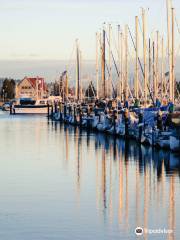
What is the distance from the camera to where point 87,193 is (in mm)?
30203

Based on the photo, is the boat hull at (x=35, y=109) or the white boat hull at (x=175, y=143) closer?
the white boat hull at (x=175, y=143)

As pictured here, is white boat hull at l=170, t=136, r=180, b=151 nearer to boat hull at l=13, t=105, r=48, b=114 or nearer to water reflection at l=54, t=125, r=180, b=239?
water reflection at l=54, t=125, r=180, b=239

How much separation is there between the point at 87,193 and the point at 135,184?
3.47m

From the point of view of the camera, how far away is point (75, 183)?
1324 inches

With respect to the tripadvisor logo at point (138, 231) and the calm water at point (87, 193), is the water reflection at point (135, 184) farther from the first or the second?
the tripadvisor logo at point (138, 231)

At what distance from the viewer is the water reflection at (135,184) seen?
24.6 metres

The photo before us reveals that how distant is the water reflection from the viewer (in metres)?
24.6

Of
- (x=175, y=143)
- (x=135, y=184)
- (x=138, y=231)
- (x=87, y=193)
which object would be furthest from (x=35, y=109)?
(x=138, y=231)

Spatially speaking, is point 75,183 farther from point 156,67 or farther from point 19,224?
point 156,67

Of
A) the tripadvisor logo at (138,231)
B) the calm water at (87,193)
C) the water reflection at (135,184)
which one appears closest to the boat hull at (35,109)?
the water reflection at (135,184)

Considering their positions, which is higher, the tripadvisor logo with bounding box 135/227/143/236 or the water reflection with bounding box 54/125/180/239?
the tripadvisor logo with bounding box 135/227/143/236

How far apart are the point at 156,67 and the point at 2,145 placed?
2367cm

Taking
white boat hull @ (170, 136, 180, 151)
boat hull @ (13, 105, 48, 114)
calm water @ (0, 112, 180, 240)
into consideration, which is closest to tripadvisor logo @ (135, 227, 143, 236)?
calm water @ (0, 112, 180, 240)

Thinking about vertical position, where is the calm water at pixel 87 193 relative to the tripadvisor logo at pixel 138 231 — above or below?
below
